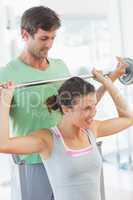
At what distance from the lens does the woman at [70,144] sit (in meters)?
1.25

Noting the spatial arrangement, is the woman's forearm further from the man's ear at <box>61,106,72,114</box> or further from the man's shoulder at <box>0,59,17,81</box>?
the man's shoulder at <box>0,59,17,81</box>

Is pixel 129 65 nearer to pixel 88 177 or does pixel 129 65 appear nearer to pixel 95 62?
pixel 88 177

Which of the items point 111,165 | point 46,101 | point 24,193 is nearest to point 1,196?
point 111,165

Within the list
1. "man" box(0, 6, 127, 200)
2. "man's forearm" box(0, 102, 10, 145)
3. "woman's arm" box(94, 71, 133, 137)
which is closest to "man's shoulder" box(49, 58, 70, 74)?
"man" box(0, 6, 127, 200)

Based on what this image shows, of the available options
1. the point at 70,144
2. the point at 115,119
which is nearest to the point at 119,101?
the point at 115,119

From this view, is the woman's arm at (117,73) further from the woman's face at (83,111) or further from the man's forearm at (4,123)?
the man's forearm at (4,123)

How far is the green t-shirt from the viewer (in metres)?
1.41

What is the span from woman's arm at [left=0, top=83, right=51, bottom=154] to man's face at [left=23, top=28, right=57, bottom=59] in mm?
267

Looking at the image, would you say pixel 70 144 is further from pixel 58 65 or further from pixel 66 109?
pixel 58 65

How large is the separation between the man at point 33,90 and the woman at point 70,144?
11 centimetres

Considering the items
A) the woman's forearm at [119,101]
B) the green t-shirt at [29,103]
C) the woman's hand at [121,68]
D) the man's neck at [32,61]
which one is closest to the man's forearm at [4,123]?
the green t-shirt at [29,103]

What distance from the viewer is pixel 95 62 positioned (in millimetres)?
3463

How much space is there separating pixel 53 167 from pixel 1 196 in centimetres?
175

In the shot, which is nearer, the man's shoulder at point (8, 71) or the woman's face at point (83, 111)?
the woman's face at point (83, 111)
